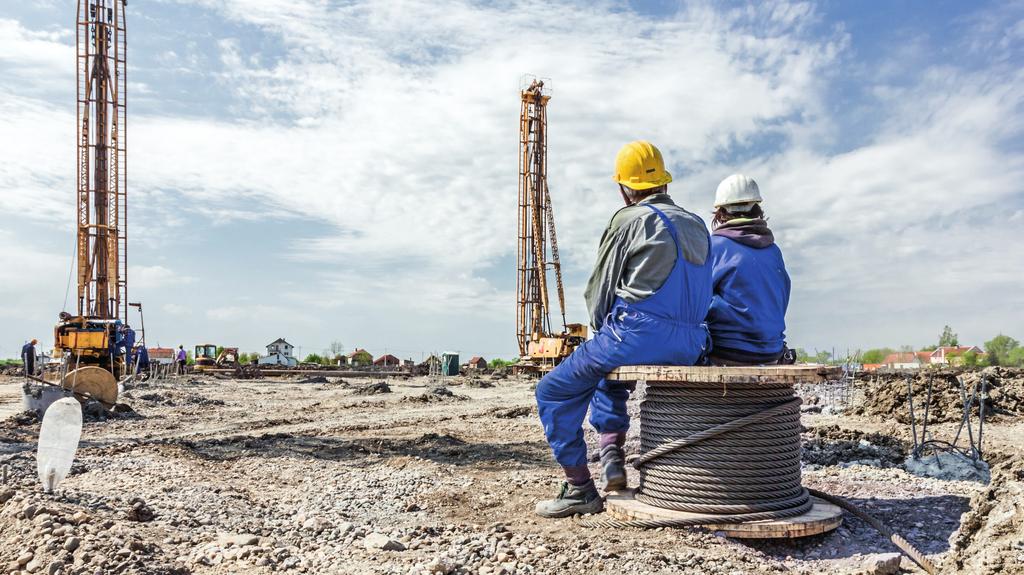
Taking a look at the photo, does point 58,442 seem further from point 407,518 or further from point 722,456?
point 722,456

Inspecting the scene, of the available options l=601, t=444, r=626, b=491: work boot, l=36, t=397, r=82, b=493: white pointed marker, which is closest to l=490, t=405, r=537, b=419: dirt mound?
l=601, t=444, r=626, b=491: work boot

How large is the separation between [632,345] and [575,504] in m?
0.83

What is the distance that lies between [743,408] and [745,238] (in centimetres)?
90

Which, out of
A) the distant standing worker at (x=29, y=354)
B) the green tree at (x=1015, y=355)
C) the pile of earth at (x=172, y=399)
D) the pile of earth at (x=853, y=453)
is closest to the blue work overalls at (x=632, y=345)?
the pile of earth at (x=853, y=453)

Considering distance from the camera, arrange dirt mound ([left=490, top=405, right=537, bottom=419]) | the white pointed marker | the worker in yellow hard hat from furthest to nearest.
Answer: dirt mound ([left=490, top=405, right=537, bottom=419]) → the white pointed marker → the worker in yellow hard hat

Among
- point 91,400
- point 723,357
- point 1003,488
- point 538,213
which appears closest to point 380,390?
point 91,400

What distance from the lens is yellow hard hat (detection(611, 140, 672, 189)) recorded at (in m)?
3.70

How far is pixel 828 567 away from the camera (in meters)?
3.16

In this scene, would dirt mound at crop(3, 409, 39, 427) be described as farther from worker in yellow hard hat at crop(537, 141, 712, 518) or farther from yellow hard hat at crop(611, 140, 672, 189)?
yellow hard hat at crop(611, 140, 672, 189)

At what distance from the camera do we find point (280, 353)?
46375 mm

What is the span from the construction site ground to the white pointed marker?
13 centimetres

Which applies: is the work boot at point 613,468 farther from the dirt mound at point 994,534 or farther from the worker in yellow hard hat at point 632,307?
the dirt mound at point 994,534

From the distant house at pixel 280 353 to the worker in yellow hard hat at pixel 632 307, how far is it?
43.1m

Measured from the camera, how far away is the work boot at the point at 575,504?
3.65 m
